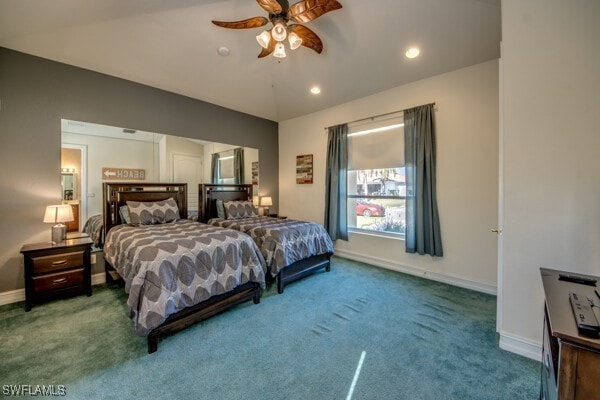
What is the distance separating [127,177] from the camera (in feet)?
11.8

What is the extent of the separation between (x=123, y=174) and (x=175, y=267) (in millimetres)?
2292

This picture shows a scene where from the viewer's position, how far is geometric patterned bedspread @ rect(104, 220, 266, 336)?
1.96 m

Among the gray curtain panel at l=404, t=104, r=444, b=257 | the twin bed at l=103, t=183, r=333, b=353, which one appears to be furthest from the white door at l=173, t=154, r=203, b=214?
the gray curtain panel at l=404, t=104, r=444, b=257

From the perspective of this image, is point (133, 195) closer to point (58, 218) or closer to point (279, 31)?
point (58, 218)

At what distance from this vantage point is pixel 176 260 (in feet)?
6.96

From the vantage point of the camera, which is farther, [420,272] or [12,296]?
[420,272]

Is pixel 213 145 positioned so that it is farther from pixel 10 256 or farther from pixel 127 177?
pixel 10 256

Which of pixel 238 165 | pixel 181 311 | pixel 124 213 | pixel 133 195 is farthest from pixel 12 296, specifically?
pixel 238 165

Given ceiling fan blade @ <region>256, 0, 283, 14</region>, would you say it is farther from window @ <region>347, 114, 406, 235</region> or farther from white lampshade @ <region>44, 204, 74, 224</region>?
white lampshade @ <region>44, 204, 74, 224</region>

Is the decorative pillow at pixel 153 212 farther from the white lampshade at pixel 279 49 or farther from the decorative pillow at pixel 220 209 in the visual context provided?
the white lampshade at pixel 279 49

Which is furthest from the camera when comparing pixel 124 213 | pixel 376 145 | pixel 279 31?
A: pixel 376 145

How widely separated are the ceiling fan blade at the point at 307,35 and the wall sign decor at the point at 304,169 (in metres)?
2.44

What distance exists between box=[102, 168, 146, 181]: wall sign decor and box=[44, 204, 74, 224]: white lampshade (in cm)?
69

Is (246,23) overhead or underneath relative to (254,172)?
overhead
